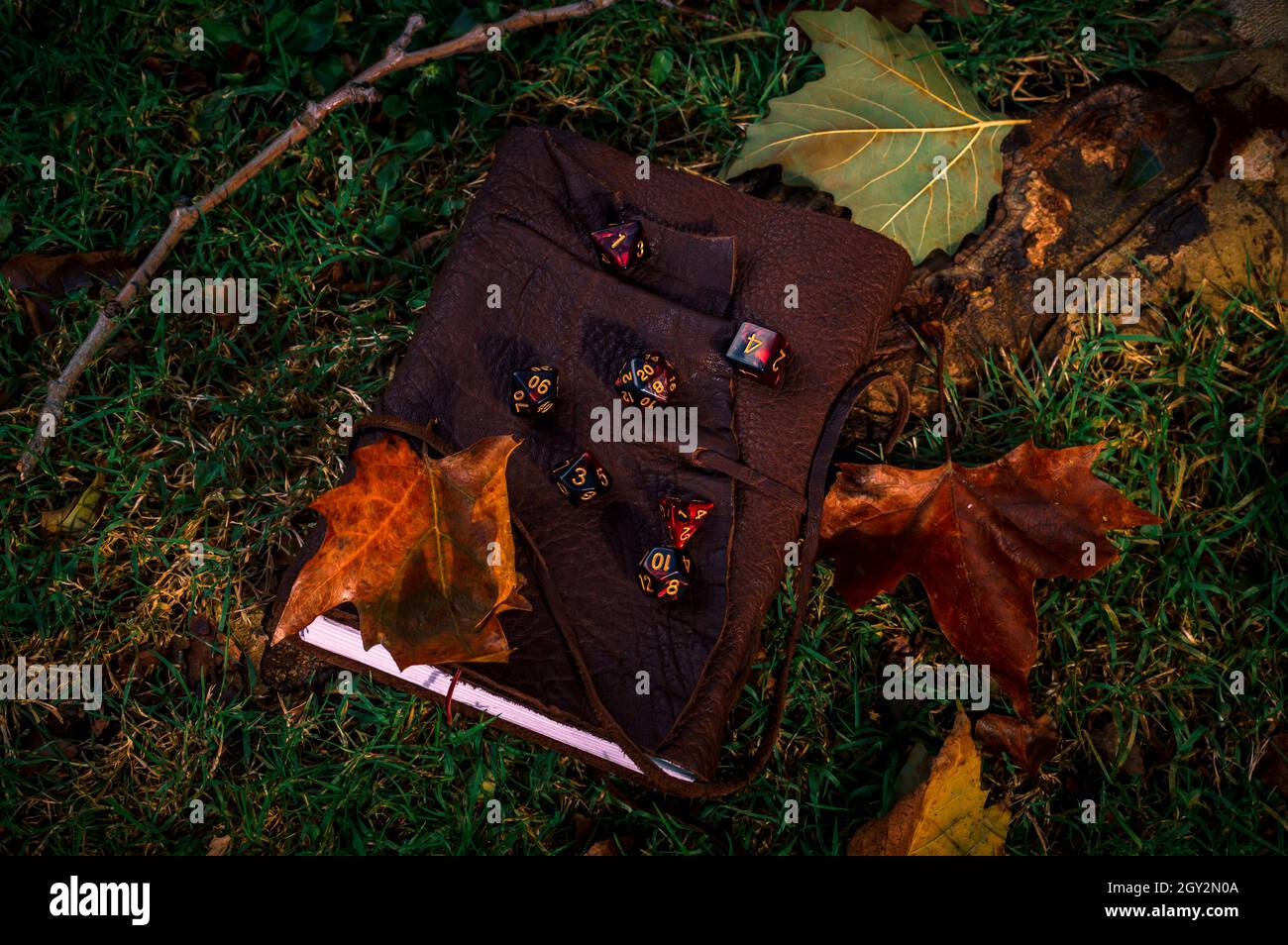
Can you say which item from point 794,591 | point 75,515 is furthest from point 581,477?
point 75,515

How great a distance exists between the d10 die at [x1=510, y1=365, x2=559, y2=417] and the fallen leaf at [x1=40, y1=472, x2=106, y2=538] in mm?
1739

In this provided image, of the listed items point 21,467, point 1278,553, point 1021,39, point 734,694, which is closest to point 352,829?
point 734,694

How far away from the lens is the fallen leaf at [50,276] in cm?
359

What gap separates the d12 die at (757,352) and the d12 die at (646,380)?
189 mm

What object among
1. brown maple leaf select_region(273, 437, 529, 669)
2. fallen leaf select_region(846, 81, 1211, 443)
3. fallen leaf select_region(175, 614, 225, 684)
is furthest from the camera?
fallen leaf select_region(175, 614, 225, 684)

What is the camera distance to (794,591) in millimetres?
3340

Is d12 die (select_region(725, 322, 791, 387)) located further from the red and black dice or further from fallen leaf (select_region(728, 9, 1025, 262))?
fallen leaf (select_region(728, 9, 1025, 262))

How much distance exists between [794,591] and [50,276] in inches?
114

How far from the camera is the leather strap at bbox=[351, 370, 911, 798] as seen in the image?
2658 millimetres

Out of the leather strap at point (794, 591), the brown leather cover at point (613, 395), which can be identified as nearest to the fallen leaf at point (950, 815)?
the leather strap at point (794, 591)

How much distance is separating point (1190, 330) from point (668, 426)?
188 centimetres

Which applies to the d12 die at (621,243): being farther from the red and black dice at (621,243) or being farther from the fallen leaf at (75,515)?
the fallen leaf at (75,515)

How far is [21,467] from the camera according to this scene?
3.47 metres

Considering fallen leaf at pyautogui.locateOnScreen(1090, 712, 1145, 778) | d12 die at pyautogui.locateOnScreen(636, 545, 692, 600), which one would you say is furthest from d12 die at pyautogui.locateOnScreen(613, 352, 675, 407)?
fallen leaf at pyautogui.locateOnScreen(1090, 712, 1145, 778)
